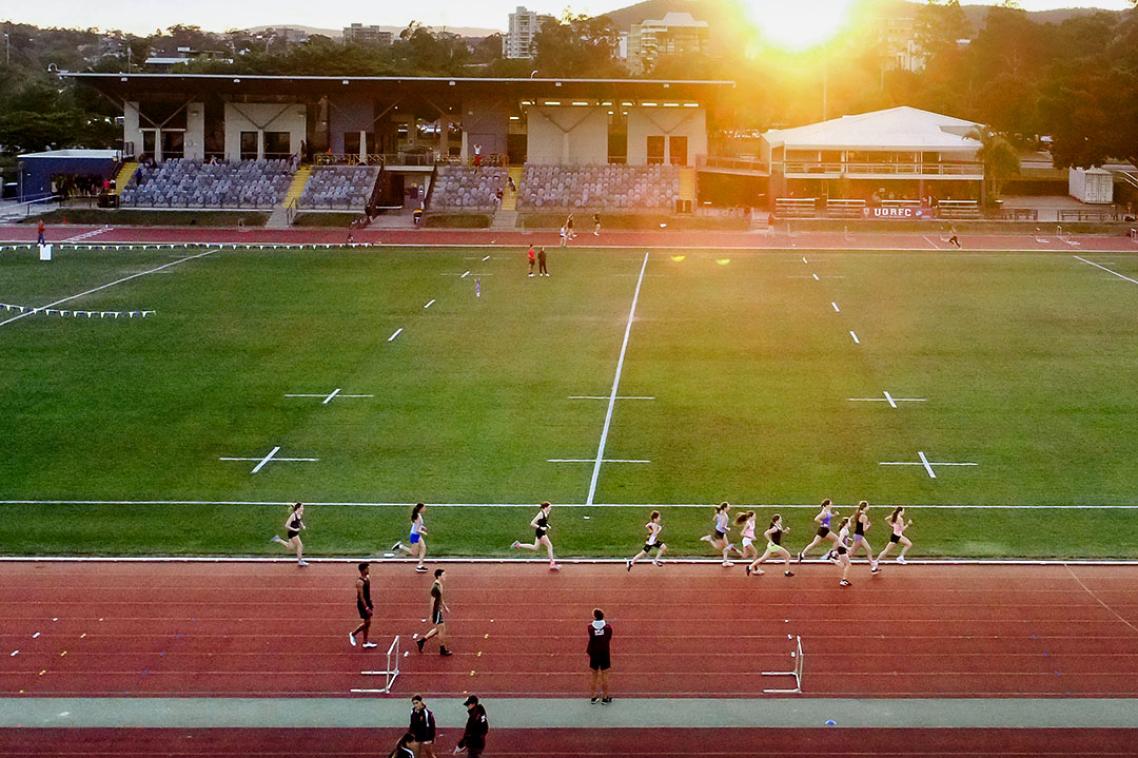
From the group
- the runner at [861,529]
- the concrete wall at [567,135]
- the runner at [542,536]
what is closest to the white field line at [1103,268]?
the concrete wall at [567,135]

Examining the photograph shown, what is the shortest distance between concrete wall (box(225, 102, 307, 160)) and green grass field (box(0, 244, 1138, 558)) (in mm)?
37682

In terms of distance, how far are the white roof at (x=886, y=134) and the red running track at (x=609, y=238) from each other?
375 inches

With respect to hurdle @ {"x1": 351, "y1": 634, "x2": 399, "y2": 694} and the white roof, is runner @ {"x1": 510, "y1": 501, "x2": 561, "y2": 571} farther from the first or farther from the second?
the white roof

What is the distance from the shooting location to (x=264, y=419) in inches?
1448

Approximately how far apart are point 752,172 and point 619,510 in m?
70.7

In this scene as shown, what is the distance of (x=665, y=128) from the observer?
99438 millimetres

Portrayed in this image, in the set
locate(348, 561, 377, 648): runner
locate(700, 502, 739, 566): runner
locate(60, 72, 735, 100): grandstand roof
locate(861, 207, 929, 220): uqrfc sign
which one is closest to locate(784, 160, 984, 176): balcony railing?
locate(861, 207, 929, 220): uqrfc sign

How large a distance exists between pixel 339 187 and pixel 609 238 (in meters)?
20.0

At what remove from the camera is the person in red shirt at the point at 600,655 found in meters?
19.2

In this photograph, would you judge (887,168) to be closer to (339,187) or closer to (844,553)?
(339,187)

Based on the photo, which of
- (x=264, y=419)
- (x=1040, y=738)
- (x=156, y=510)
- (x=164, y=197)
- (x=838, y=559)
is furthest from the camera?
(x=164, y=197)

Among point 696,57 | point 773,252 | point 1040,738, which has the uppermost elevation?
point 696,57

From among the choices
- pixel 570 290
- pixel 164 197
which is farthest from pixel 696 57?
pixel 570 290

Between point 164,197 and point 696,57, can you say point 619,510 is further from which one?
point 696,57
